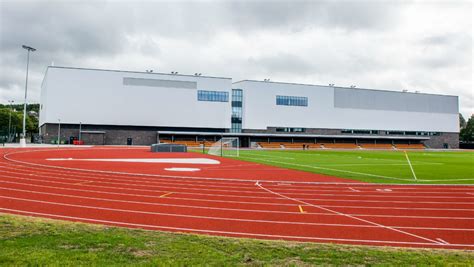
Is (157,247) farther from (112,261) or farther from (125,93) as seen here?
(125,93)

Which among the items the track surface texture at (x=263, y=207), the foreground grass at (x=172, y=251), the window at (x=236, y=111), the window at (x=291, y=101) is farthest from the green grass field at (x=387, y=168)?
the window at (x=291, y=101)

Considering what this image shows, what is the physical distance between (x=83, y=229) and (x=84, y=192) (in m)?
6.12

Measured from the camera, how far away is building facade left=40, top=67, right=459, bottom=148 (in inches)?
2411

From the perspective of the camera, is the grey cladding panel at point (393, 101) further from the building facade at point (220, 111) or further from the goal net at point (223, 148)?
the goal net at point (223, 148)

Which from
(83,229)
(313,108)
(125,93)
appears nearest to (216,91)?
(125,93)

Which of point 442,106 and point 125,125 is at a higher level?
point 442,106

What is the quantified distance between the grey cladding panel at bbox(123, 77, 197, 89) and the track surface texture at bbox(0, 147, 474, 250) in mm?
48318

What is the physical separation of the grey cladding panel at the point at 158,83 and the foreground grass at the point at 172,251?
58.8m

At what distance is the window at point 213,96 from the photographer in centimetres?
6756

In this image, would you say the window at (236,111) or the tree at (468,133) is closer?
the window at (236,111)

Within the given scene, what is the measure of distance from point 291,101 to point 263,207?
65.1 metres

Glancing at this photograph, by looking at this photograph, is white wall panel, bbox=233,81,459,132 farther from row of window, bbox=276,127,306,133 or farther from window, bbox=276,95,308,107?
row of window, bbox=276,127,306,133

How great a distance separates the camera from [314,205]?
37.8 feet


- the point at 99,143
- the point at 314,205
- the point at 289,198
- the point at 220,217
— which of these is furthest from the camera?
the point at 99,143
